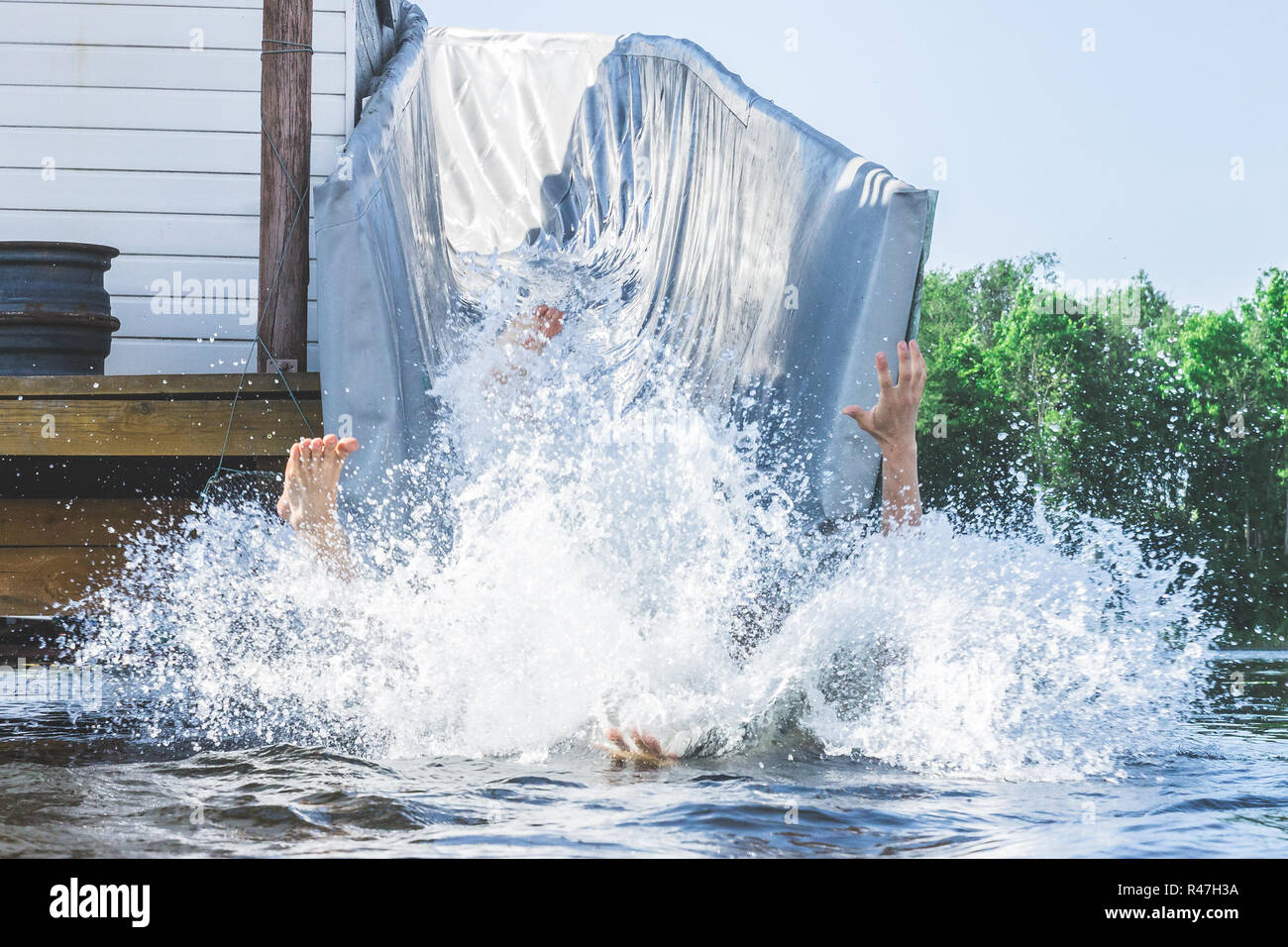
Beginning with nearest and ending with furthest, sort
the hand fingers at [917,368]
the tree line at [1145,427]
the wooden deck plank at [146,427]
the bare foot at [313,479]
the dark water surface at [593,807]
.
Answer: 1. the dark water surface at [593,807]
2. the hand fingers at [917,368]
3. the bare foot at [313,479]
4. the wooden deck plank at [146,427]
5. the tree line at [1145,427]

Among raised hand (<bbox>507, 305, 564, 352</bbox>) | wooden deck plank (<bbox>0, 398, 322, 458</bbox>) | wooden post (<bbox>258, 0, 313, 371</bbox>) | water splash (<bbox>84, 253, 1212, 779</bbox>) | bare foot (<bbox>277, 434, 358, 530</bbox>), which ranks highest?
wooden post (<bbox>258, 0, 313, 371</bbox>)

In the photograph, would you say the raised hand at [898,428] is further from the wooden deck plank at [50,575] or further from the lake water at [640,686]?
the wooden deck plank at [50,575]

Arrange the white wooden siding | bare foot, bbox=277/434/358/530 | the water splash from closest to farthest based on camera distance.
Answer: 1. the water splash
2. bare foot, bbox=277/434/358/530
3. the white wooden siding

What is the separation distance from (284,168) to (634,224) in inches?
87.1

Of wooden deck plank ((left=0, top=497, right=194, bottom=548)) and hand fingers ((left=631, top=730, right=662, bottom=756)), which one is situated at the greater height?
wooden deck plank ((left=0, top=497, right=194, bottom=548))

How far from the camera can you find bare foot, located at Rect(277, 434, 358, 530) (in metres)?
3.38

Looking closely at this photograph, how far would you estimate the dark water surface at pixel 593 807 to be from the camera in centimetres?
206

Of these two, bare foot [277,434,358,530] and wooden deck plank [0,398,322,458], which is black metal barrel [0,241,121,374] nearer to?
wooden deck plank [0,398,322,458]

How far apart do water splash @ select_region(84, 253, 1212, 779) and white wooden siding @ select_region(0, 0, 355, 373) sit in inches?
83.9

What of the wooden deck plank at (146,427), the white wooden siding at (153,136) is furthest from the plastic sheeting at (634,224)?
the white wooden siding at (153,136)

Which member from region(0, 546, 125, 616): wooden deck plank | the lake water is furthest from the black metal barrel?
the lake water

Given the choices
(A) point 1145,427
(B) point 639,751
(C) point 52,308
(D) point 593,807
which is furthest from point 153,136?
(A) point 1145,427

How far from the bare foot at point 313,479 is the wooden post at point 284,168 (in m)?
1.22


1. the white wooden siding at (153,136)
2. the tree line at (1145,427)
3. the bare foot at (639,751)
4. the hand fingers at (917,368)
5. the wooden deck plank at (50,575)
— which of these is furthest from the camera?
the tree line at (1145,427)
